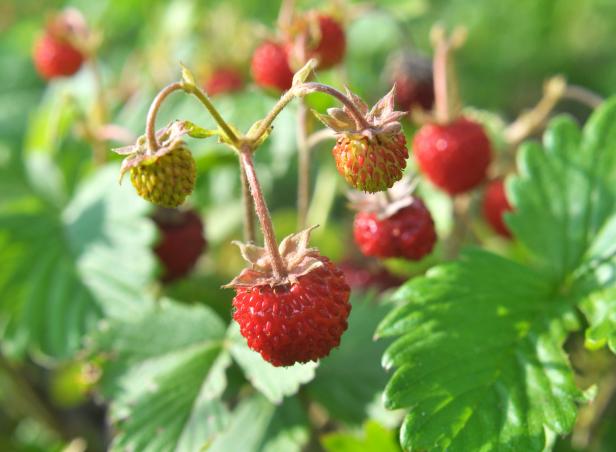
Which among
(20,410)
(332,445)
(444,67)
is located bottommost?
(20,410)

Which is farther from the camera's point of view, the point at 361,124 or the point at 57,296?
the point at 57,296

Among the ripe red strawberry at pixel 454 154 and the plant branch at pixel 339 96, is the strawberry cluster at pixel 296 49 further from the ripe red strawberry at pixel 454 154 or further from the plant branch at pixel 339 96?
the plant branch at pixel 339 96

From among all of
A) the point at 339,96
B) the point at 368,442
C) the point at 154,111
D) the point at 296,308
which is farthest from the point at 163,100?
the point at 368,442

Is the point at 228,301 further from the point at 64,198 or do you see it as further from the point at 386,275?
the point at 64,198

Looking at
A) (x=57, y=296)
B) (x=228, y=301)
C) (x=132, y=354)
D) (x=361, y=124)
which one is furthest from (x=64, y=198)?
(x=361, y=124)

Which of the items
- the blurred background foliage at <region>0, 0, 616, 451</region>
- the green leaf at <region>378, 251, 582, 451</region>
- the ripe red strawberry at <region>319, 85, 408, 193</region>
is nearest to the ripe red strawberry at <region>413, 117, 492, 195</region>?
the blurred background foliage at <region>0, 0, 616, 451</region>

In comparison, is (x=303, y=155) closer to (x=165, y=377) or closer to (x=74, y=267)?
(x=165, y=377)
